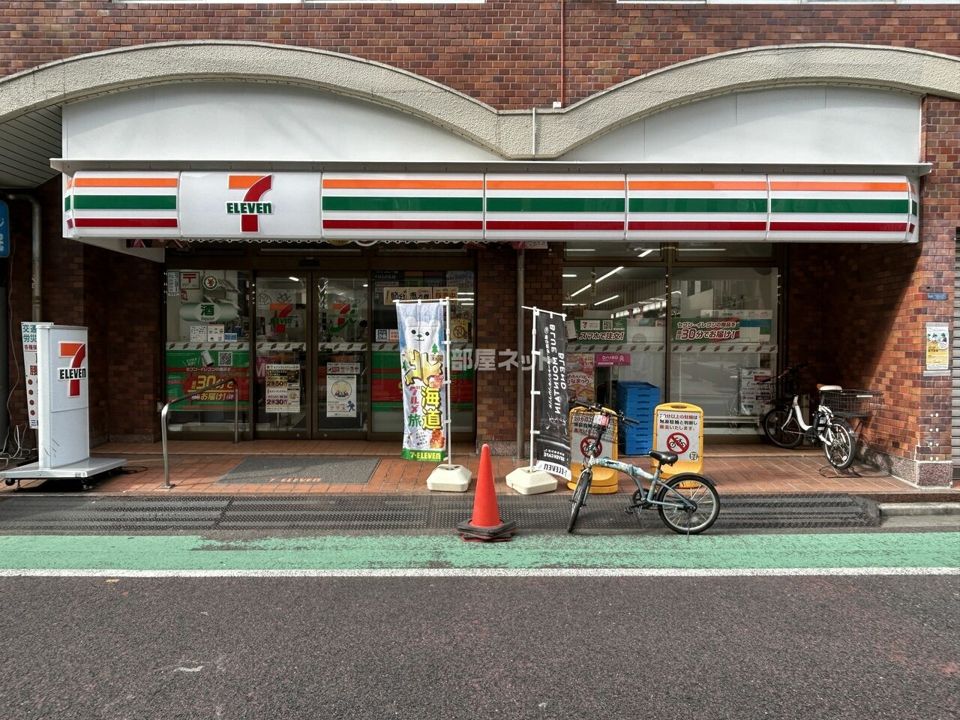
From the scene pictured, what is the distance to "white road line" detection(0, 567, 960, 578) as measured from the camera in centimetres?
523

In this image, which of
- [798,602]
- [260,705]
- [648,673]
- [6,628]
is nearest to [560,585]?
[648,673]

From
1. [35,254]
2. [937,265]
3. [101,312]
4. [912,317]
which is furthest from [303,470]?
[937,265]

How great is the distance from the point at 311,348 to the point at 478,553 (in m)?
5.44

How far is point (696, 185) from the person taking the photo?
7.51 metres

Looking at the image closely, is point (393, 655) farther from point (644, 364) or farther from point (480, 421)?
point (644, 364)

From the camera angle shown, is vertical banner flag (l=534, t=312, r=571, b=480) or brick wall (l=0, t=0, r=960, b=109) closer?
vertical banner flag (l=534, t=312, r=571, b=480)

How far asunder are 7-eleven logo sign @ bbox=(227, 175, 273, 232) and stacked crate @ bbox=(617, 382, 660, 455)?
17.7 ft

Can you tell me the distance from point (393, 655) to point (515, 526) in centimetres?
265

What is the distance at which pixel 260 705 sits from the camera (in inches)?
133

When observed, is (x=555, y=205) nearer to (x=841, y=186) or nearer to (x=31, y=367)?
(x=841, y=186)

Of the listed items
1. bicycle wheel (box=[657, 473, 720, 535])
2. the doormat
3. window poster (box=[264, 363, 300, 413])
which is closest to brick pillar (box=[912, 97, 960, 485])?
bicycle wheel (box=[657, 473, 720, 535])

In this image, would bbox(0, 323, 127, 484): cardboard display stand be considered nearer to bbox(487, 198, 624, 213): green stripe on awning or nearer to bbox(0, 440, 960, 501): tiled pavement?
bbox(0, 440, 960, 501): tiled pavement

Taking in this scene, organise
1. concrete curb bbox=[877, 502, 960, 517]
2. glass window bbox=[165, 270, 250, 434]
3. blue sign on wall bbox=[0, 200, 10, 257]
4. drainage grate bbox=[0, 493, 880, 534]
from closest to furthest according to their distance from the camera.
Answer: drainage grate bbox=[0, 493, 880, 534] < concrete curb bbox=[877, 502, 960, 517] < blue sign on wall bbox=[0, 200, 10, 257] < glass window bbox=[165, 270, 250, 434]

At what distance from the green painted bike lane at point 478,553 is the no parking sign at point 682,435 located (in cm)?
121
